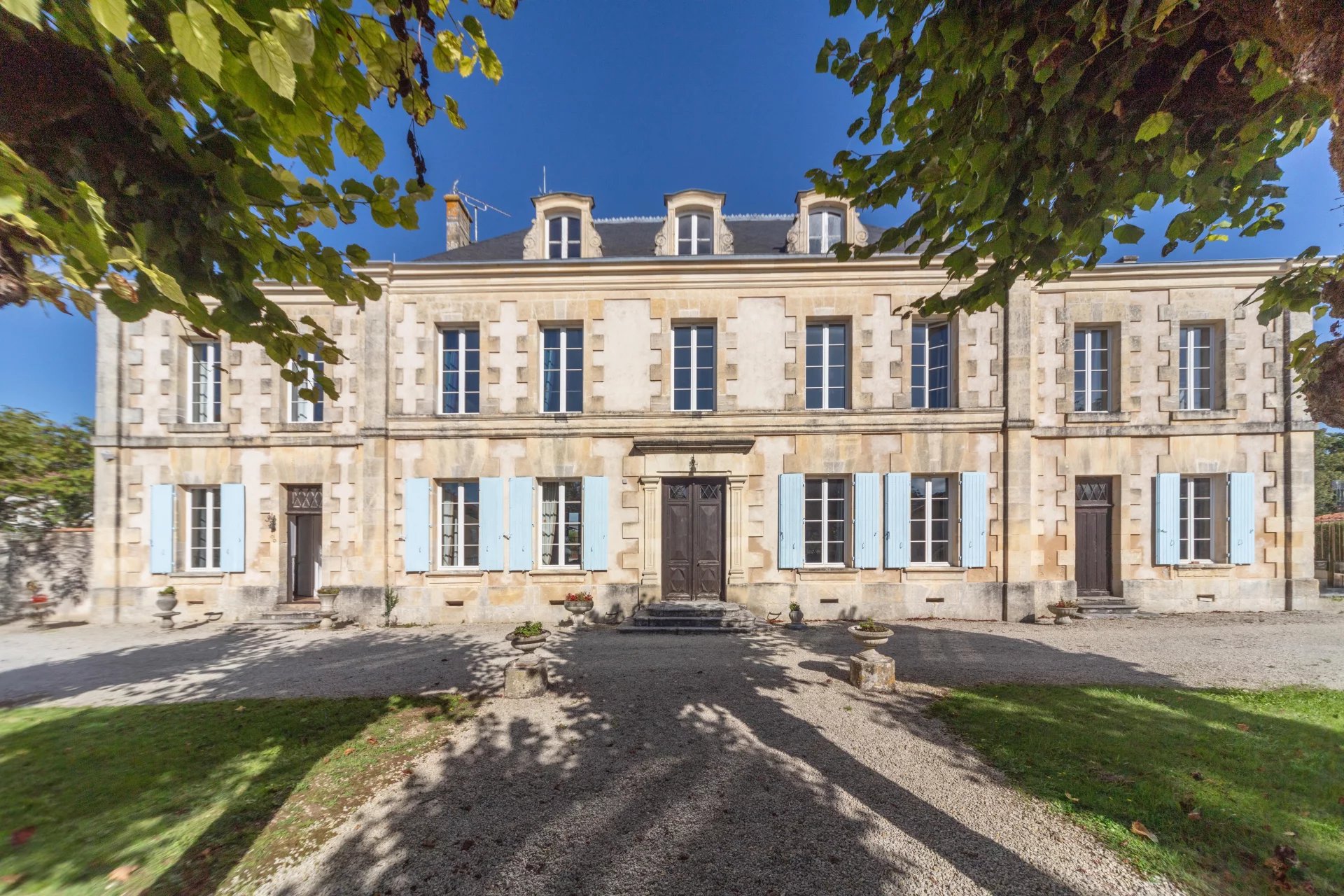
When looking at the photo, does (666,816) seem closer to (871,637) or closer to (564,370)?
(871,637)

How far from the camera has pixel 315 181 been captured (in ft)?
8.79

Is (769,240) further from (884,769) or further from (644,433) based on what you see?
(884,769)

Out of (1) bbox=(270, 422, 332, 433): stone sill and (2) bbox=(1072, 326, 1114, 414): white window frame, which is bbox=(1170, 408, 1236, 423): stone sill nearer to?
(2) bbox=(1072, 326, 1114, 414): white window frame

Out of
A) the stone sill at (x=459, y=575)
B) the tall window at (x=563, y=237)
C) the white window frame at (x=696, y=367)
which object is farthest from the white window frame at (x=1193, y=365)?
the stone sill at (x=459, y=575)

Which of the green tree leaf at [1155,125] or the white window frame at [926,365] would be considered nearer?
the green tree leaf at [1155,125]

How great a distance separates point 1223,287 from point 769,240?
30.0 ft

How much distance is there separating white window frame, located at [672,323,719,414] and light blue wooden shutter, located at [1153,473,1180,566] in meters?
9.07

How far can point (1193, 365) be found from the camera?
9820mm

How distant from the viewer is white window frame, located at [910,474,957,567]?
950 centimetres

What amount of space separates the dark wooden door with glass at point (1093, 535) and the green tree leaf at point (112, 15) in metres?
13.1

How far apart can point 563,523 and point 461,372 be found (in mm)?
3857

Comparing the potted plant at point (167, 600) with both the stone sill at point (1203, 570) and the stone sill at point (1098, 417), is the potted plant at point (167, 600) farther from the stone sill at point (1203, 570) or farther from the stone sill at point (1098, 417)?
the stone sill at point (1203, 570)

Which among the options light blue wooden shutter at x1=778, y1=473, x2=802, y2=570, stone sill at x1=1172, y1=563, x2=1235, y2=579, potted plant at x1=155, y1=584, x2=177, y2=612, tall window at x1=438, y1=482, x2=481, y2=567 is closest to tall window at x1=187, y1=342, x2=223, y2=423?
potted plant at x1=155, y1=584, x2=177, y2=612

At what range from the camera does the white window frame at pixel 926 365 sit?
9.66m
